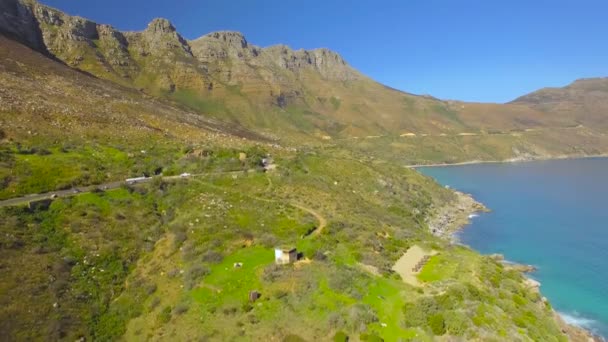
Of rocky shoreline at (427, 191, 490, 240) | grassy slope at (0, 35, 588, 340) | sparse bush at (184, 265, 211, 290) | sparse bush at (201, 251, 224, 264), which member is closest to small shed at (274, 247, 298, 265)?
grassy slope at (0, 35, 588, 340)

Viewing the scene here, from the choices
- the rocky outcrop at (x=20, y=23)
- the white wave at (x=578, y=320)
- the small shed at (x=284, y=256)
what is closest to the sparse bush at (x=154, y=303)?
the small shed at (x=284, y=256)

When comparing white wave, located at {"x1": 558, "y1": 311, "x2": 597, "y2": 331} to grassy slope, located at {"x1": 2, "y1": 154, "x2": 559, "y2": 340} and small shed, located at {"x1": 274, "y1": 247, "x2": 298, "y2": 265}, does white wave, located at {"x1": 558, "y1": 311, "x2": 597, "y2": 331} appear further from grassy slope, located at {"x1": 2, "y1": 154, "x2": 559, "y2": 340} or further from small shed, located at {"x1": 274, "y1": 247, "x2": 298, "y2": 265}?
small shed, located at {"x1": 274, "y1": 247, "x2": 298, "y2": 265}

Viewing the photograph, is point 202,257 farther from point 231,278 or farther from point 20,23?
point 20,23

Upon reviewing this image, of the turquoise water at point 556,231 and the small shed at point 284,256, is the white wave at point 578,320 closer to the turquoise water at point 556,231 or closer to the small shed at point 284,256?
the turquoise water at point 556,231

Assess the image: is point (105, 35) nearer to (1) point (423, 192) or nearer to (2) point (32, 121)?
(2) point (32, 121)

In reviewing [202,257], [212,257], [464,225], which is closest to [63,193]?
[202,257]
